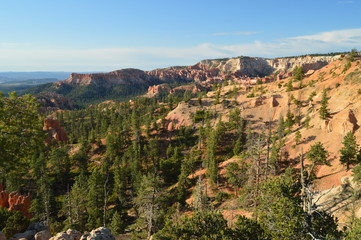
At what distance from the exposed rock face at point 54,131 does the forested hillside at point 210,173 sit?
1.08m

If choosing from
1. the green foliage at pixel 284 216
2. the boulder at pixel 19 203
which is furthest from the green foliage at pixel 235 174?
the boulder at pixel 19 203

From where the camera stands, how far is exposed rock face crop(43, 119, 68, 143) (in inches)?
5002

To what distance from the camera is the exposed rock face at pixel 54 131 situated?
12706 centimetres

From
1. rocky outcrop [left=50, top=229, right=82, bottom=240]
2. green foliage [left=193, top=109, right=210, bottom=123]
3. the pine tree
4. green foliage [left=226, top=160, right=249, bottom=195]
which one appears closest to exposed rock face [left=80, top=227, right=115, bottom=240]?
rocky outcrop [left=50, top=229, right=82, bottom=240]

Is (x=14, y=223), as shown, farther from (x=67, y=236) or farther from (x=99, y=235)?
(x=99, y=235)

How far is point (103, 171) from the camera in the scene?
80.8m

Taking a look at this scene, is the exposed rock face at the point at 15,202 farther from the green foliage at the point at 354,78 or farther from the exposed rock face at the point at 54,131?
the green foliage at the point at 354,78

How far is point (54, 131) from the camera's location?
12875cm

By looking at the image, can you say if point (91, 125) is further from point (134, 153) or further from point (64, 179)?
point (134, 153)

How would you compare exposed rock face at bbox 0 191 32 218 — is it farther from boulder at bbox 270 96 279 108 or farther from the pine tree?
boulder at bbox 270 96 279 108

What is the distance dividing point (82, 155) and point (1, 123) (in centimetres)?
7985

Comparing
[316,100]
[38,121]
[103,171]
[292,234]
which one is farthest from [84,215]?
[316,100]

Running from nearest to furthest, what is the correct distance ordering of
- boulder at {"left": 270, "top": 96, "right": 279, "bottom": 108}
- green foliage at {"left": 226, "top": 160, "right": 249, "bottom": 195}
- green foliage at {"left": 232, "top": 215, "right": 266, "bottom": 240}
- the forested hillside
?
the forested hillside
green foliage at {"left": 232, "top": 215, "right": 266, "bottom": 240}
green foliage at {"left": 226, "top": 160, "right": 249, "bottom": 195}
boulder at {"left": 270, "top": 96, "right": 279, "bottom": 108}

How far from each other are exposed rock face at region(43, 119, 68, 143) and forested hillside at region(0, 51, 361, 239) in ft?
3.53
